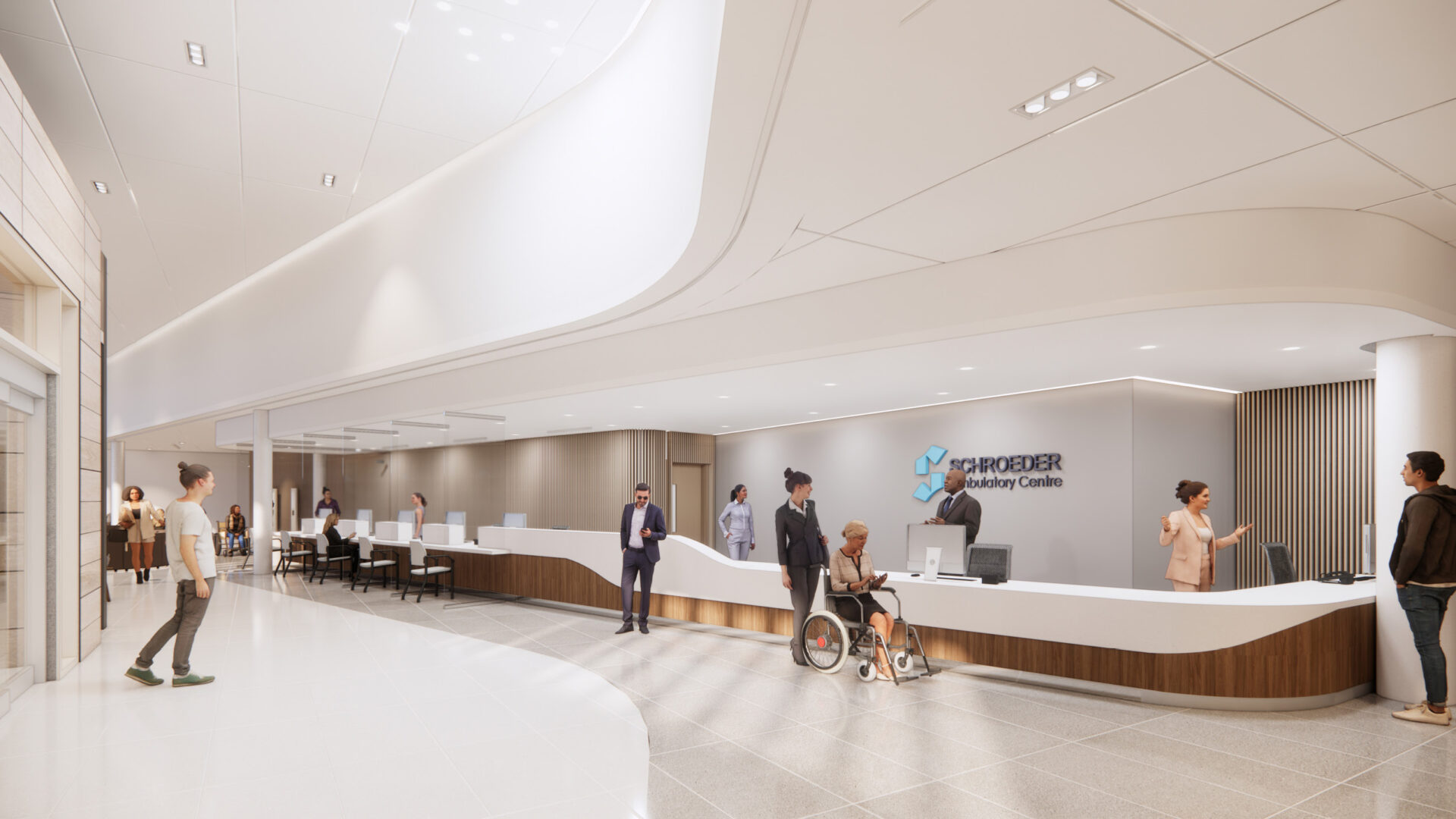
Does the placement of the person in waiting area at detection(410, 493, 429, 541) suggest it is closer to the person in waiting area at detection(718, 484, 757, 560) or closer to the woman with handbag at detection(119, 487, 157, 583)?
the person in waiting area at detection(718, 484, 757, 560)

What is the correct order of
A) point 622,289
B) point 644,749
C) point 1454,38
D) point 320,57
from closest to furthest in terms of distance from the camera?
point 1454,38 < point 644,749 < point 320,57 < point 622,289

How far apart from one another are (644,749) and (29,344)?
5.56 m

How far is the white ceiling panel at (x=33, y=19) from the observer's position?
5379mm

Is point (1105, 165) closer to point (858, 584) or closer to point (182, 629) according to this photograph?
point (858, 584)

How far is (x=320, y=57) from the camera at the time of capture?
626 cm

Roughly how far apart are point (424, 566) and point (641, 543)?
4275mm

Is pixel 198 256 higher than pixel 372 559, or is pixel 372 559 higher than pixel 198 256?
pixel 198 256

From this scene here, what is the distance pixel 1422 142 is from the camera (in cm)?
386

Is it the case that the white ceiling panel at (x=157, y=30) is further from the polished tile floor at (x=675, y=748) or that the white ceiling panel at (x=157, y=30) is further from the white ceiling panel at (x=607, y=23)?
the polished tile floor at (x=675, y=748)

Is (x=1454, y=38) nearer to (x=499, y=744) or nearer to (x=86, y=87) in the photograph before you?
(x=499, y=744)

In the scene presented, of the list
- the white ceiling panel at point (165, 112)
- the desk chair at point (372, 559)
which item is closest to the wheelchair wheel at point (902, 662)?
the white ceiling panel at point (165, 112)

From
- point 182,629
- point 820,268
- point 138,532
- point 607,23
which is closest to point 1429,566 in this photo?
point 820,268

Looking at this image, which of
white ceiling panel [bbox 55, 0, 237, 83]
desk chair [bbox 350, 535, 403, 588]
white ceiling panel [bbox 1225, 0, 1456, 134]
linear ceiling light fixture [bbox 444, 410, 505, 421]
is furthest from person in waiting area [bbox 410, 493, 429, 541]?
white ceiling panel [bbox 1225, 0, 1456, 134]

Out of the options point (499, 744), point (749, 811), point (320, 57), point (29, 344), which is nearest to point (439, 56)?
point (320, 57)
